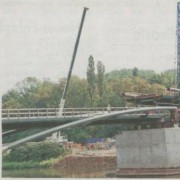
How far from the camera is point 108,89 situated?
64438mm

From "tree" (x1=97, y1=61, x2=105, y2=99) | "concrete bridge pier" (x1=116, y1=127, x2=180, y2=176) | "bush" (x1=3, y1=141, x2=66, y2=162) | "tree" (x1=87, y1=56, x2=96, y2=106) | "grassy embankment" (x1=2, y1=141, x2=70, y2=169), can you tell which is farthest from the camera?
"tree" (x1=97, y1=61, x2=105, y2=99)

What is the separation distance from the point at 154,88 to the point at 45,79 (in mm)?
13267

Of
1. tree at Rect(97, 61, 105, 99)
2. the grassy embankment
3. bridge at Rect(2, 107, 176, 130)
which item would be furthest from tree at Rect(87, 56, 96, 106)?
bridge at Rect(2, 107, 176, 130)

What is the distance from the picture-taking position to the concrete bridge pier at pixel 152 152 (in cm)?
3016

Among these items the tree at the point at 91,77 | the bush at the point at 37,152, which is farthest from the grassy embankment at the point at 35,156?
the tree at the point at 91,77

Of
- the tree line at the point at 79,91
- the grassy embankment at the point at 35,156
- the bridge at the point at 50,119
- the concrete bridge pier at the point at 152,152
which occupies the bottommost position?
the grassy embankment at the point at 35,156

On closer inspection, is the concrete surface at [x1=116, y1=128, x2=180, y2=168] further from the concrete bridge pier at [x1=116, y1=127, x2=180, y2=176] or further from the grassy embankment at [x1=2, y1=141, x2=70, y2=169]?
the grassy embankment at [x1=2, y1=141, x2=70, y2=169]

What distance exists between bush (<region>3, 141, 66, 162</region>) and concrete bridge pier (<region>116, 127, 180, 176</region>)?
1613 cm

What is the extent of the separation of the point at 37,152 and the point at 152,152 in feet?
62.9

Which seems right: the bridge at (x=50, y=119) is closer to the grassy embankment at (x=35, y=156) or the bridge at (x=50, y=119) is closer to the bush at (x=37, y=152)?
the grassy embankment at (x=35, y=156)

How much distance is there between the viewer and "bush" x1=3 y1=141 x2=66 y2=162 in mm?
47500

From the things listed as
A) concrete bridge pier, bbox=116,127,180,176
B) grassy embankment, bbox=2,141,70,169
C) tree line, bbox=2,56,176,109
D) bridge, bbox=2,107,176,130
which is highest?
tree line, bbox=2,56,176,109

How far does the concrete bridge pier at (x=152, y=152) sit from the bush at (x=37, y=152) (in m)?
16.1

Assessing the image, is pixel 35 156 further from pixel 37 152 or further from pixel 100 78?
pixel 100 78
